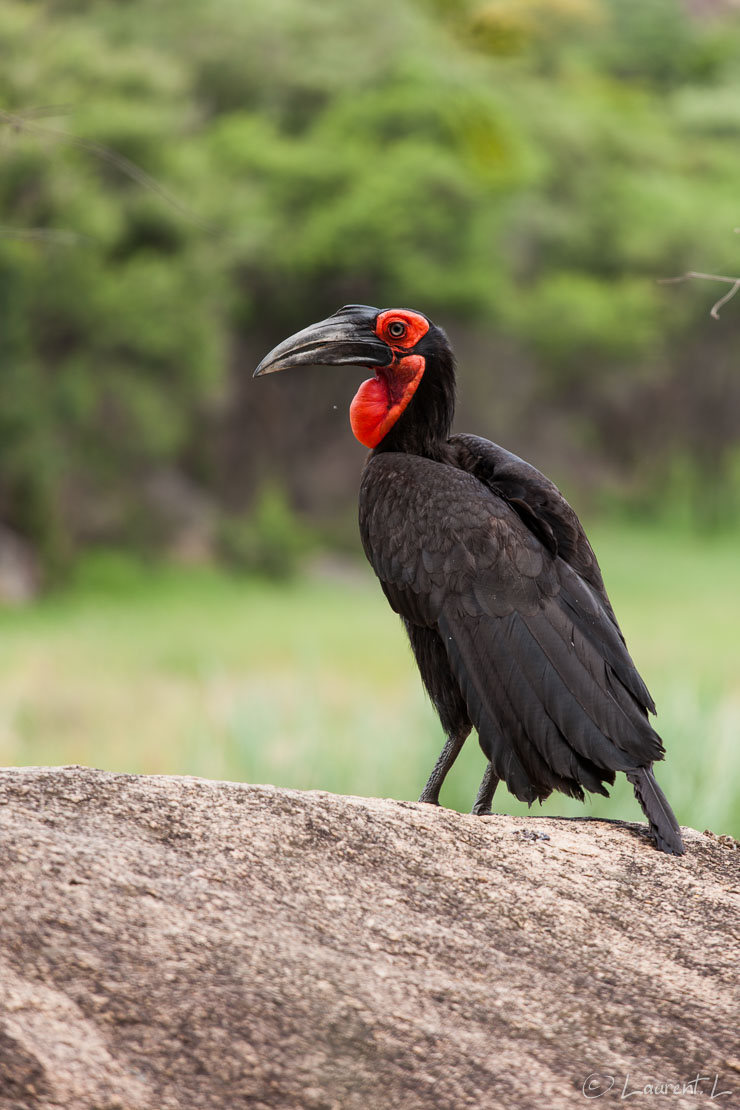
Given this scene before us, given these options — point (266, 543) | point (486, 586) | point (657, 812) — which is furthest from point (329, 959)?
point (266, 543)

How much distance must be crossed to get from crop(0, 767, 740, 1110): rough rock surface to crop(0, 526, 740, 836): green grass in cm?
347

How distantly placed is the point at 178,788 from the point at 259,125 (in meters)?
25.5

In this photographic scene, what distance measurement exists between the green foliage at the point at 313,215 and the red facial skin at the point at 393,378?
32.8 ft

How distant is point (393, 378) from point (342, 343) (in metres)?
0.21

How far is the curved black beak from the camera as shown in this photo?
425 cm

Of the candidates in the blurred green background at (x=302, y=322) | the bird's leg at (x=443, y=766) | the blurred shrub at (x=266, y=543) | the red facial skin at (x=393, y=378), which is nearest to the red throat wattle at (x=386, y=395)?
the red facial skin at (x=393, y=378)

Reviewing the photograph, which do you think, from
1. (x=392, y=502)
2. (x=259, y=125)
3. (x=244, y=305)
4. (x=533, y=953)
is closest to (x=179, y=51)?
(x=259, y=125)

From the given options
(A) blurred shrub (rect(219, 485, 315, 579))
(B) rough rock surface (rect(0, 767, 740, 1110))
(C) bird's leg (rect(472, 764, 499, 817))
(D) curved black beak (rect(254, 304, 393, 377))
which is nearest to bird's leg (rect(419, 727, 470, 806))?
(C) bird's leg (rect(472, 764, 499, 817))

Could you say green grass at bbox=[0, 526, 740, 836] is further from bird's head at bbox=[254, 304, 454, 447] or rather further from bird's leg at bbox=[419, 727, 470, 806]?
bird's head at bbox=[254, 304, 454, 447]

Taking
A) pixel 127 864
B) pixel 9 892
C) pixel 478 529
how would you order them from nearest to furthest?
pixel 9 892, pixel 127 864, pixel 478 529

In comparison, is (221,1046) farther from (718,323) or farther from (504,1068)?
(718,323)

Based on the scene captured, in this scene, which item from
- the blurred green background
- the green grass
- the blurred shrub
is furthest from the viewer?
the blurred shrub

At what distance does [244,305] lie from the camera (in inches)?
1041

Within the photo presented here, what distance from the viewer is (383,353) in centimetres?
443
